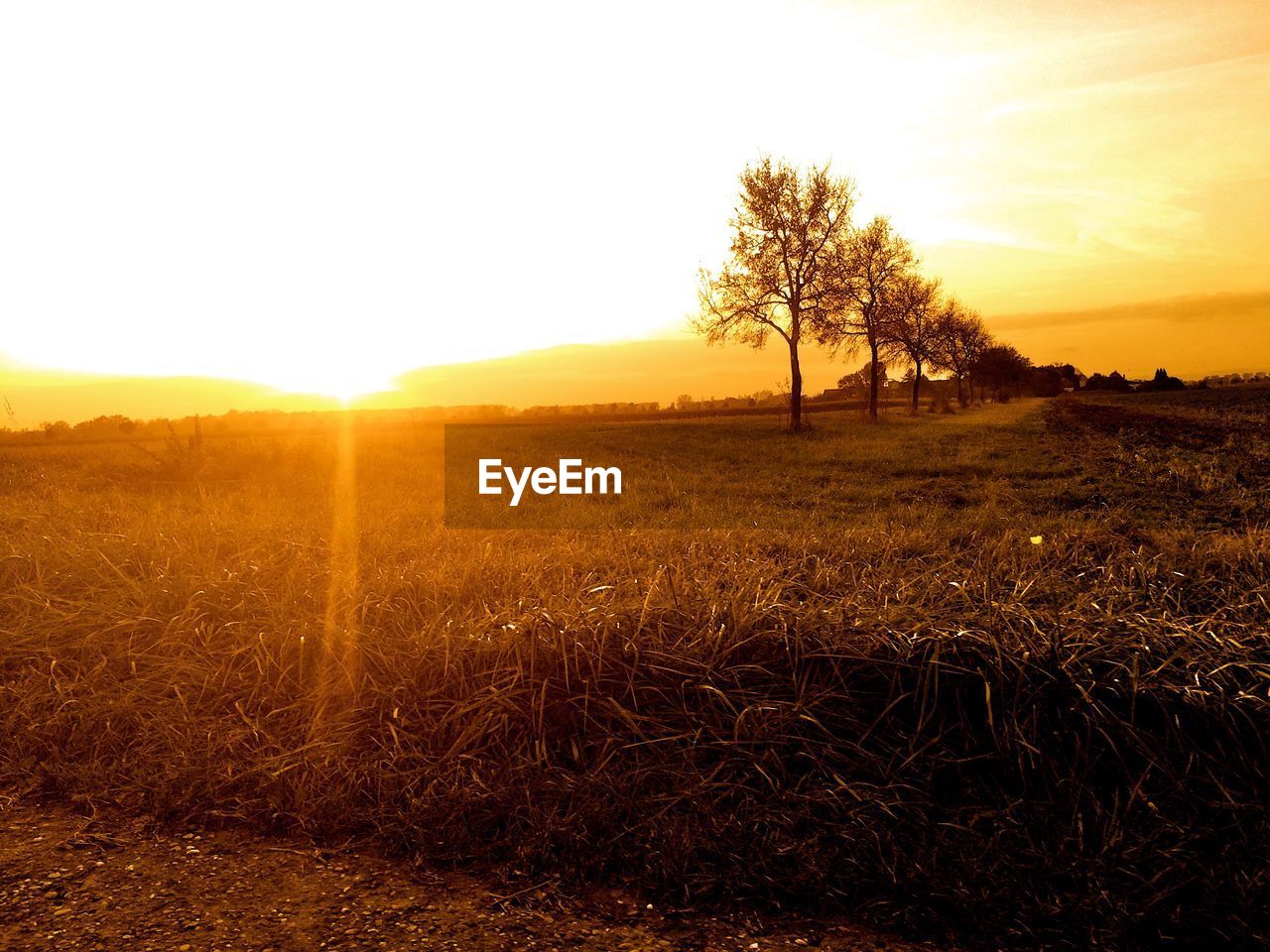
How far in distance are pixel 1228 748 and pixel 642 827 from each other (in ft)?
8.62

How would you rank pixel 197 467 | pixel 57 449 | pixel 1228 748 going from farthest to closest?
pixel 57 449, pixel 197 467, pixel 1228 748

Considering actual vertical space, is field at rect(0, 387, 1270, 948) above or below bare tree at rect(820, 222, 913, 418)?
below

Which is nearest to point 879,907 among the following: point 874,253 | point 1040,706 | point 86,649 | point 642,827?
point 642,827

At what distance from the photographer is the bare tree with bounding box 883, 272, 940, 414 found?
5031 centimetres

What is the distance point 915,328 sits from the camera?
59312mm

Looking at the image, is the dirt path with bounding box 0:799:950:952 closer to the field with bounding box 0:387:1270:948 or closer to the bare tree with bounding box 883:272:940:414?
the field with bounding box 0:387:1270:948

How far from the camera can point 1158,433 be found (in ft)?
102

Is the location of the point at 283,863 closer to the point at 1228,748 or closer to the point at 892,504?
the point at 1228,748
